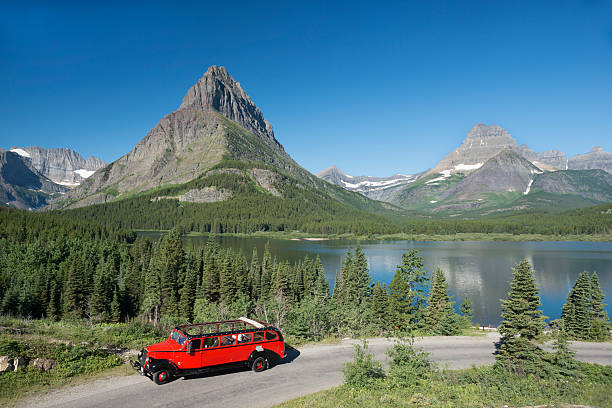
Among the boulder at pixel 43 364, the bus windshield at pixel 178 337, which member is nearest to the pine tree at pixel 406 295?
the bus windshield at pixel 178 337

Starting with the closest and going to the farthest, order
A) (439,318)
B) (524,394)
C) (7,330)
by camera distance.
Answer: (524,394) → (7,330) → (439,318)

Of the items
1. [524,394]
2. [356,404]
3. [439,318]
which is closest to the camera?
[356,404]

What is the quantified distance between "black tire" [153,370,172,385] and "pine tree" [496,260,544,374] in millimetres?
21923

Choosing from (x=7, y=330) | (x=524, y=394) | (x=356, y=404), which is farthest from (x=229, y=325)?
(x=524, y=394)

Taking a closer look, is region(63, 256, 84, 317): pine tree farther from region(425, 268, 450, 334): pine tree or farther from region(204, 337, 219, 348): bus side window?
region(425, 268, 450, 334): pine tree

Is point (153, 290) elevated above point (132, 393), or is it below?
below

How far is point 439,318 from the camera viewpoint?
5112cm

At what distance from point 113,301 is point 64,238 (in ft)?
265

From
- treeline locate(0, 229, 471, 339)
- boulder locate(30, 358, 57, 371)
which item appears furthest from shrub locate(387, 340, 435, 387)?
treeline locate(0, 229, 471, 339)

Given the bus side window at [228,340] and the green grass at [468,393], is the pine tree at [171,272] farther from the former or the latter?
the green grass at [468,393]

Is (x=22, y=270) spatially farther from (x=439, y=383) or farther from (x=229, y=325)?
(x=439, y=383)

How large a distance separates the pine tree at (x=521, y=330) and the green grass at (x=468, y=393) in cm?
165

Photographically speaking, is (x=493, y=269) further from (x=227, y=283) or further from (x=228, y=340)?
(x=228, y=340)

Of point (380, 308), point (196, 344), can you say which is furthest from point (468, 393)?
point (380, 308)
